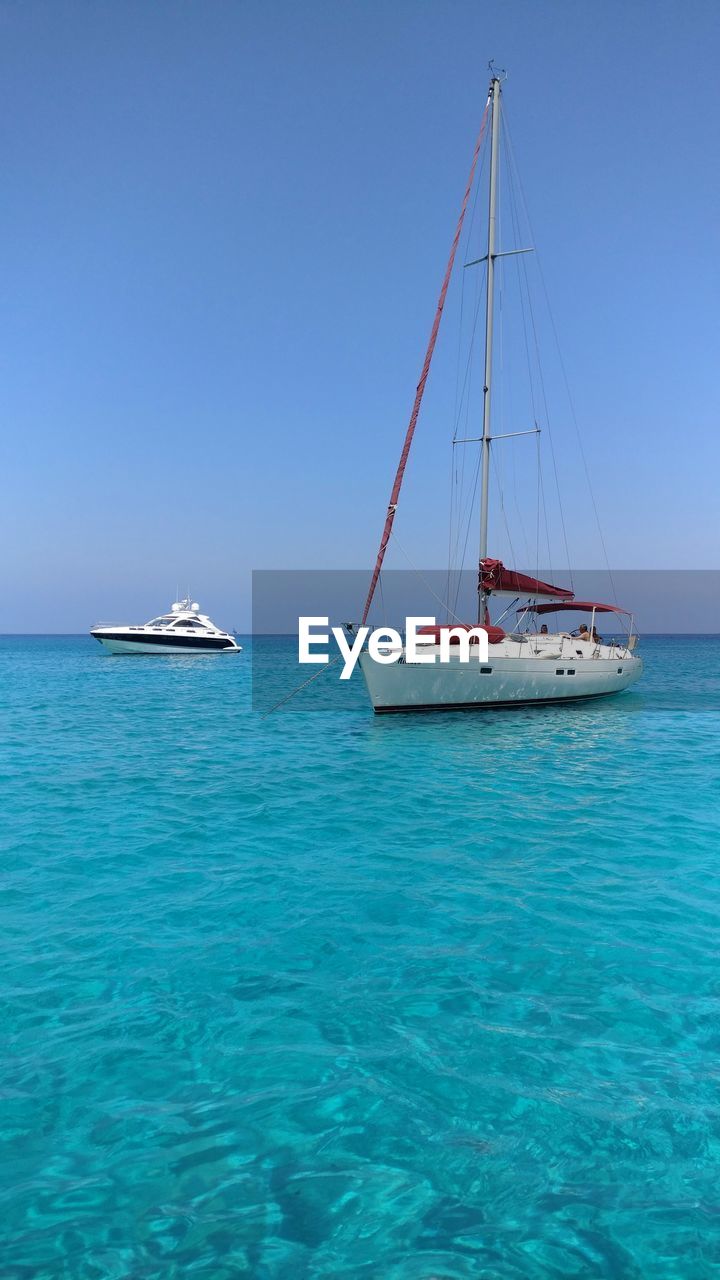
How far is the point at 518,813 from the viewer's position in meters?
11.0

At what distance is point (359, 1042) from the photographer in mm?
4641

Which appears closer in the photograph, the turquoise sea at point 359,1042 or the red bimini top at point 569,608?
the turquoise sea at point 359,1042

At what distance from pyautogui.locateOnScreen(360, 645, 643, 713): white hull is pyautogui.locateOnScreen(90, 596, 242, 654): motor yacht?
1766 inches

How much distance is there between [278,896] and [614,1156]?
176 inches

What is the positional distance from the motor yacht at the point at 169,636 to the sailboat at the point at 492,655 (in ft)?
143

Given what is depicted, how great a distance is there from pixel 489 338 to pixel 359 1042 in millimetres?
26000

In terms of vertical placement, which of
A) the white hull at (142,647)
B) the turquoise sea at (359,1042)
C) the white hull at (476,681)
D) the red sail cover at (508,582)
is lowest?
the turquoise sea at (359,1042)

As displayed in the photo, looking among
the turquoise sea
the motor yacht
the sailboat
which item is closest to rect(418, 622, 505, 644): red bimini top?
the sailboat

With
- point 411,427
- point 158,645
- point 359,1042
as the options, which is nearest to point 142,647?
point 158,645

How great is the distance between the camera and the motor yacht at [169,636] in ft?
207

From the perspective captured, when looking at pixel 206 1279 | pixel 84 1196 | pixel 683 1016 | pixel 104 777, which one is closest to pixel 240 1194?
pixel 206 1279

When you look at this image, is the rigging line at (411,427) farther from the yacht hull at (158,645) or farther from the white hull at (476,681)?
the yacht hull at (158,645)

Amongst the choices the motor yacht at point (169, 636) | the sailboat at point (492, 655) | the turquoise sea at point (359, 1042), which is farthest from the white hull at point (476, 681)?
the motor yacht at point (169, 636)

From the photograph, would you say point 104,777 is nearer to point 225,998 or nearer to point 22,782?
point 22,782
